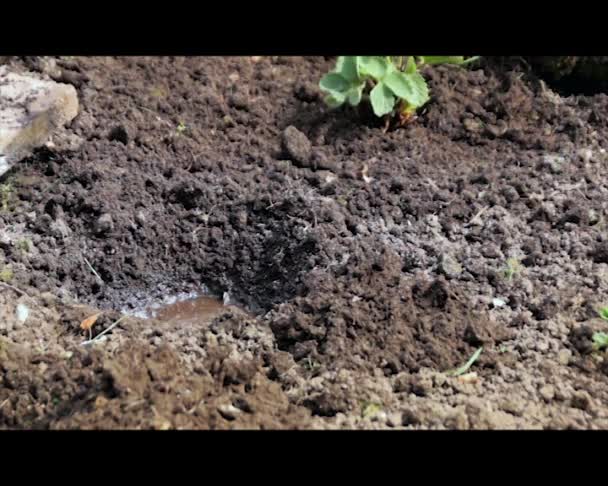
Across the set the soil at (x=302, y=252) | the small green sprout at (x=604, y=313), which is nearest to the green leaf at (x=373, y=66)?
the soil at (x=302, y=252)

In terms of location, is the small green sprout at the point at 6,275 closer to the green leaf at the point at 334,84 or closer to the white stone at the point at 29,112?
the white stone at the point at 29,112

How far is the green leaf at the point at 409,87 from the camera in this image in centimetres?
379

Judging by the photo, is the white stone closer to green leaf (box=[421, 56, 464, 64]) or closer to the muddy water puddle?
the muddy water puddle

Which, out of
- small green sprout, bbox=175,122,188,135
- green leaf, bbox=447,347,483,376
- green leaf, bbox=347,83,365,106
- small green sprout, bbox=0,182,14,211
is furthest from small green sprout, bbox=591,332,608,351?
small green sprout, bbox=0,182,14,211

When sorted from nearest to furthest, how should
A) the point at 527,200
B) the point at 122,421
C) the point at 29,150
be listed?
the point at 122,421 → the point at 527,200 → the point at 29,150

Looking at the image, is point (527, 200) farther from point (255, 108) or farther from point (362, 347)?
point (255, 108)

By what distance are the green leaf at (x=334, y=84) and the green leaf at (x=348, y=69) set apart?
0.08 feet

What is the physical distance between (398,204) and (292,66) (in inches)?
52.2

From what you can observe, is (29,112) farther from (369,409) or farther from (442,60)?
(369,409)

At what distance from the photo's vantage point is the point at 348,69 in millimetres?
3879

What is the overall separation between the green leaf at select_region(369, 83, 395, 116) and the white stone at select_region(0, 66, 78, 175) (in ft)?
4.91

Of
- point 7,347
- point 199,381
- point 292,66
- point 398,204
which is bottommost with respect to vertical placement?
point 7,347

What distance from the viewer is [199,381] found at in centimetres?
241

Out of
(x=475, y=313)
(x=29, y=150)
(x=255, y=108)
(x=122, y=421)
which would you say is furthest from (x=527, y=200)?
(x=29, y=150)
